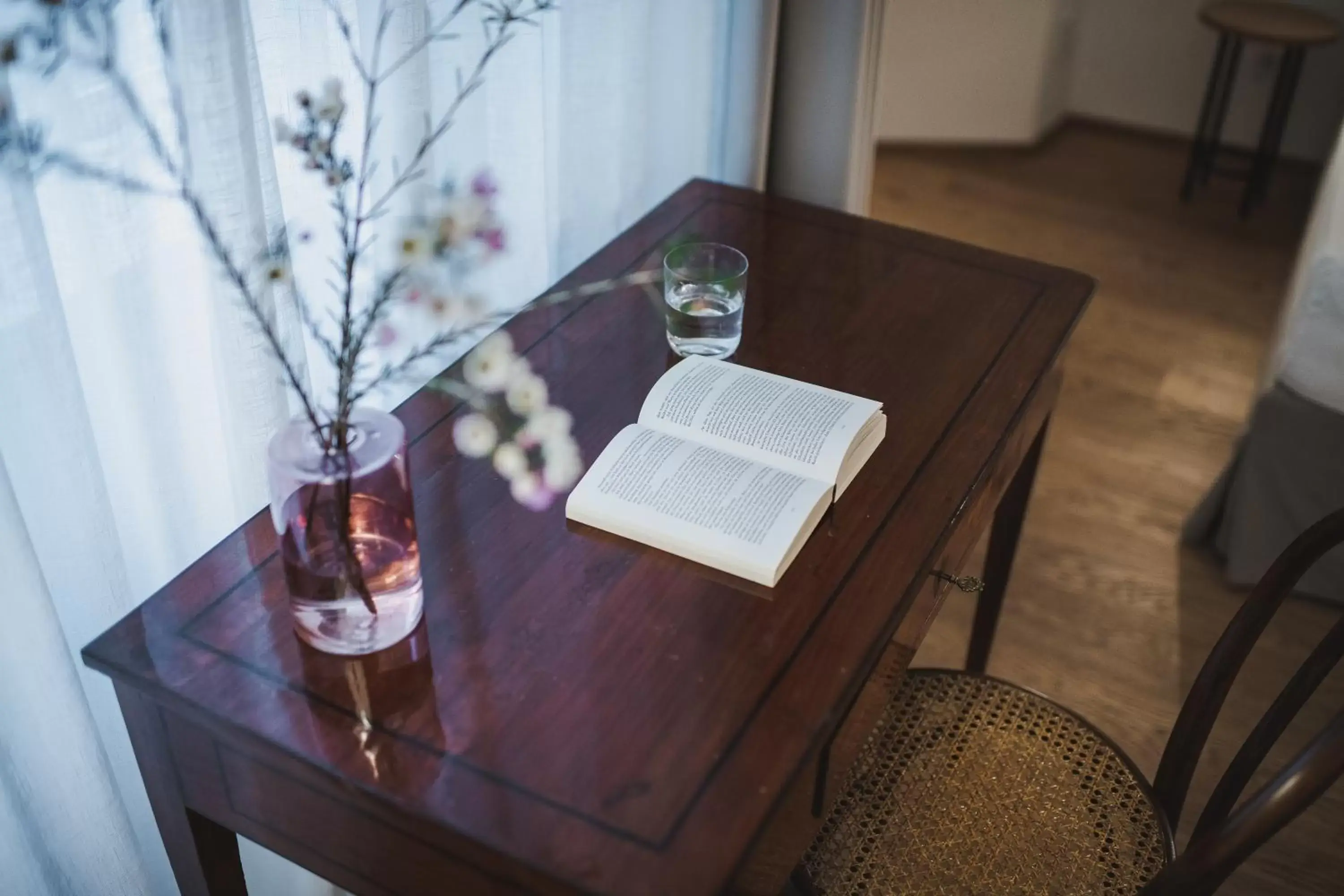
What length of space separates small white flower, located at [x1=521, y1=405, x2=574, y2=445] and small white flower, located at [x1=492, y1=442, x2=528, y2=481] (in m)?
0.02

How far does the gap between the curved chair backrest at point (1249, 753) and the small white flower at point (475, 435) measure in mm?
672

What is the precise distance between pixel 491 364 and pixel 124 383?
14.5 inches

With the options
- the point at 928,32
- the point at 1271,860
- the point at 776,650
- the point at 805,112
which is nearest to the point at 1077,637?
the point at 1271,860

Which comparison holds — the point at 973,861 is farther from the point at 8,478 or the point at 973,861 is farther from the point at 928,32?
the point at 928,32

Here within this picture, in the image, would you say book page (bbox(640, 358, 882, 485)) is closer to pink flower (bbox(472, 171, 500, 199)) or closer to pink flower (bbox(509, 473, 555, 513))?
pink flower (bbox(509, 473, 555, 513))

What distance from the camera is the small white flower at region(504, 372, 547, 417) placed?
126cm

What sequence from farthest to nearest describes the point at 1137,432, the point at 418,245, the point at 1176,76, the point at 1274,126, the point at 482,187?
the point at 1176,76 < the point at 1274,126 < the point at 1137,432 < the point at 482,187 < the point at 418,245

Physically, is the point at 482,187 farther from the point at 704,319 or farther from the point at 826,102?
the point at 826,102

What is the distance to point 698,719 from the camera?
93 centimetres

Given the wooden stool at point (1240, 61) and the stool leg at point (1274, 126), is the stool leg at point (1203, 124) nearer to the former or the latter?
the wooden stool at point (1240, 61)

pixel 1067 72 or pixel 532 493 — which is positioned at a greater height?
pixel 532 493

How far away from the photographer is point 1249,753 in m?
1.20

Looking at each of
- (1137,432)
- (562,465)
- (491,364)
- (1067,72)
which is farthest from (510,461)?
(1067,72)

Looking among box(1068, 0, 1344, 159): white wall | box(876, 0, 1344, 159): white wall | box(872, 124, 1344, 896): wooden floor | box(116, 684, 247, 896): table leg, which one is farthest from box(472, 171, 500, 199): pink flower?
box(1068, 0, 1344, 159): white wall
